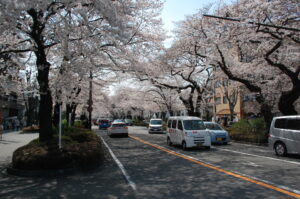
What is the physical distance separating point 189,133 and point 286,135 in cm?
446

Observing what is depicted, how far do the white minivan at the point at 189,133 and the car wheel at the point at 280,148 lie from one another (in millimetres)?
3298

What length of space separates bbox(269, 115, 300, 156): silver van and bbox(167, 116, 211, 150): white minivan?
10.6 feet

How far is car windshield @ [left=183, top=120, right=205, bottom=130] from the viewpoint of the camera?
13727 millimetres

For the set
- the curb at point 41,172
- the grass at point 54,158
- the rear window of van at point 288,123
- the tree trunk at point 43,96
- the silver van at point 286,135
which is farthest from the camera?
the rear window of van at point 288,123

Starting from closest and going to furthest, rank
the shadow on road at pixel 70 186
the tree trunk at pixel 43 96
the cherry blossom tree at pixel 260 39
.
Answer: the shadow on road at pixel 70 186
the tree trunk at pixel 43 96
the cherry blossom tree at pixel 260 39

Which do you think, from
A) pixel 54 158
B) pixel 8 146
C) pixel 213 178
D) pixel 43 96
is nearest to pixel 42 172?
pixel 54 158

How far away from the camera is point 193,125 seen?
13914 mm

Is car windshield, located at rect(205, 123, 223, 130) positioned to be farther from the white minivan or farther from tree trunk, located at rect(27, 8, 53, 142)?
tree trunk, located at rect(27, 8, 53, 142)

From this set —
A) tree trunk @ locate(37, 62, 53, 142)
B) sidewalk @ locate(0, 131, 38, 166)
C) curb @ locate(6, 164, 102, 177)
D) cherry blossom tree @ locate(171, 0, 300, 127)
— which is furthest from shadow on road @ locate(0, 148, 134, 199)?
cherry blossom tree @ locate(171, 0, 300, 127)

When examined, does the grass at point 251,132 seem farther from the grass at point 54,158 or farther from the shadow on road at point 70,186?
the shadow on road at point 70,186

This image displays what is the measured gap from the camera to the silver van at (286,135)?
10.4 metres

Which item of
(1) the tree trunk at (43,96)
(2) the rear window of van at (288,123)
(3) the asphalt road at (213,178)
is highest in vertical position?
(1) the tree trunk at (43,96)

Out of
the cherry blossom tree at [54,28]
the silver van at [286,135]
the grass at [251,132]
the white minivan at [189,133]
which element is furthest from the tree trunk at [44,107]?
the grass at [251,132]

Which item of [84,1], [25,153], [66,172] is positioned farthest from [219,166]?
[84,1]
